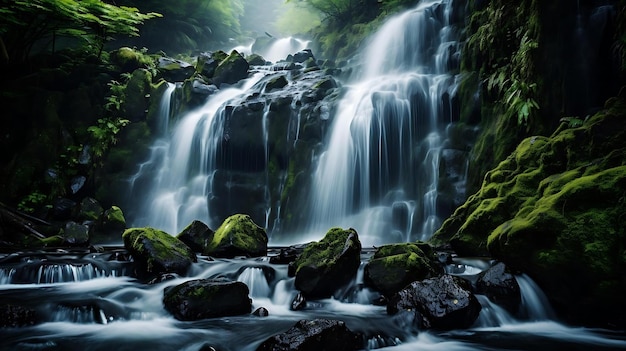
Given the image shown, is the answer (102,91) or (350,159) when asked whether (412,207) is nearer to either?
(350,159)

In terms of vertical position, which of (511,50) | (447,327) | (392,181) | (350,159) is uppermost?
(511,50)

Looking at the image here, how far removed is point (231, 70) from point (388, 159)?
1022 centimetres

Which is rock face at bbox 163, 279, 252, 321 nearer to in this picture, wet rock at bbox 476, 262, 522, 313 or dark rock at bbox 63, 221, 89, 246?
wet rock at bbox 476, 262, 522, 313

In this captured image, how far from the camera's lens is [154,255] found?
689cm

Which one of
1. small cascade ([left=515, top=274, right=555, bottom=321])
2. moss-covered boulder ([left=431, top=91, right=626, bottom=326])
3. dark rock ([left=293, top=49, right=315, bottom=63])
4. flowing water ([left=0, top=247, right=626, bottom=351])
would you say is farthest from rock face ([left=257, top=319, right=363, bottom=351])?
dark rock ([left=293, top=49, right=315, bottom=63])

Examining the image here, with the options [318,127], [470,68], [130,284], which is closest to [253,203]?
[318,127]

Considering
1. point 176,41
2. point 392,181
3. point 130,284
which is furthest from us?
point 176,41

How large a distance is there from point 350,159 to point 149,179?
8000 mm

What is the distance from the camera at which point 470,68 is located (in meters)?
12.3

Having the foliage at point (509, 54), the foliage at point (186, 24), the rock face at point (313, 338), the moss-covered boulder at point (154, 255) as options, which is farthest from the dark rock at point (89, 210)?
the foliage at point (186, 24)

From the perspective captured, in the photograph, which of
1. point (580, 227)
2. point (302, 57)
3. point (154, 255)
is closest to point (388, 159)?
point (580, 227)

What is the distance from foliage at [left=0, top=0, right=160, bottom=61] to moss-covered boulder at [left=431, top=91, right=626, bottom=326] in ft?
43.7

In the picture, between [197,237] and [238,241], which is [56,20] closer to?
[197,237]

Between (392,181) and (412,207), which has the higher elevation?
(392,181)
